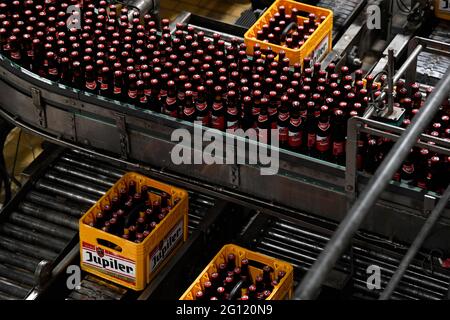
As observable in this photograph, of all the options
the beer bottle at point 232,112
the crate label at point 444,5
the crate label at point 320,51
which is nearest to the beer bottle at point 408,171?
the beer bottle at point 232,112

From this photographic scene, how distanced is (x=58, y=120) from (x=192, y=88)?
125 cm

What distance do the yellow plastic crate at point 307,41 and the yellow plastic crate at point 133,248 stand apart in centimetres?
149

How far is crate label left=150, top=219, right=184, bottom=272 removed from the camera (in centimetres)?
792

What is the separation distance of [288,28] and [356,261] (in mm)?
2134

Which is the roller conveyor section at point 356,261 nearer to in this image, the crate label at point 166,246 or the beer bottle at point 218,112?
the crate label at point 166,246

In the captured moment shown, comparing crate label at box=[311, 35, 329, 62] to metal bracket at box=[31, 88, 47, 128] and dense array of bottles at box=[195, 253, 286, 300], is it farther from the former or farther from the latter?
metal bracket at box=[31, 88, 47, 128]

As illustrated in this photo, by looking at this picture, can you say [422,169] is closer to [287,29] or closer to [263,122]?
[263,122]

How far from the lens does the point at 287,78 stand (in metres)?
7.72

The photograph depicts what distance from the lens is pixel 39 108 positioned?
8273mm

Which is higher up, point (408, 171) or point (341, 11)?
point (408, 171)

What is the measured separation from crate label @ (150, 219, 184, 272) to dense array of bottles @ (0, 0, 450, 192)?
3.25 ft

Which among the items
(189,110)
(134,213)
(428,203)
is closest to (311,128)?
(189,110)


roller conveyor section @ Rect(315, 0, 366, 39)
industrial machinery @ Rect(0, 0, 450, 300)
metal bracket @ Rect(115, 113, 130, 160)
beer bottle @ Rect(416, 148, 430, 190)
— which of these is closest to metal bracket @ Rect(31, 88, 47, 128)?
Result: industrial machinery @ Rect(0, 0, 450, 300)

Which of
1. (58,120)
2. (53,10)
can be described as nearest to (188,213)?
(58,120)
